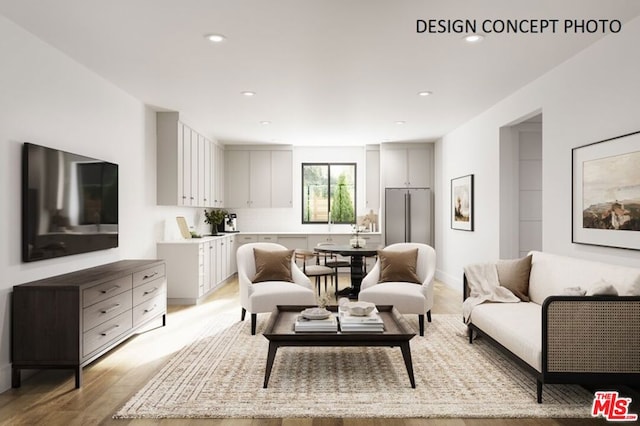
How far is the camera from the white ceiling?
122 inches

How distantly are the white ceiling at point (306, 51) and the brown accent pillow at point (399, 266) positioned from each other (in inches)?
72.1

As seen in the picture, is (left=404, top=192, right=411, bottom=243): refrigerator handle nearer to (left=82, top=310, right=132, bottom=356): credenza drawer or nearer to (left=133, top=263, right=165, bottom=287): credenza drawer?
(left=133, top=263, right=165, bottom=287): credenza drawer

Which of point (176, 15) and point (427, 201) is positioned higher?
point (176, 15)

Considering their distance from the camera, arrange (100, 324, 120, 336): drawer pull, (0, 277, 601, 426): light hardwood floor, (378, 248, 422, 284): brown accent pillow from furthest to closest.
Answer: (378, 248, 422, 284): brown accent pillow → (100, 324, 120, 336): drawer pull → (0, 277, 601, 426): light hardwood floor

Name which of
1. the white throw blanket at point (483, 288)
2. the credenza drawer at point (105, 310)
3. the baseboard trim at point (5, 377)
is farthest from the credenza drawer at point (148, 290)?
the white throw blanket at point (483, 288)

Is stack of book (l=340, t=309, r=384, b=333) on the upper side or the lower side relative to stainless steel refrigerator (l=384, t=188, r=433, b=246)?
lower

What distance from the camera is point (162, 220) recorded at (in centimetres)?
627

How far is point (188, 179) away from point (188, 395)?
4.10m

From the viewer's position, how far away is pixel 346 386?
3197 mm

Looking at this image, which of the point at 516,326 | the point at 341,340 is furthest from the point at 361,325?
the point at 516,326

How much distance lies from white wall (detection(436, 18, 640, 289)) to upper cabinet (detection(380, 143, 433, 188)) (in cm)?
188

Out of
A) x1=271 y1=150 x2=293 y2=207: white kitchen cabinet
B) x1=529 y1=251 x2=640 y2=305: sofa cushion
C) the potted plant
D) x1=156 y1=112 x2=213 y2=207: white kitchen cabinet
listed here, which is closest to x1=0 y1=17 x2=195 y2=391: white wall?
x1=156 y1=112 x2=213 y2=207: white kitchen cabinet

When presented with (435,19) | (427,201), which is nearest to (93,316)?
(435,19)

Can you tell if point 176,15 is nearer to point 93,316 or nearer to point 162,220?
point 93,316
